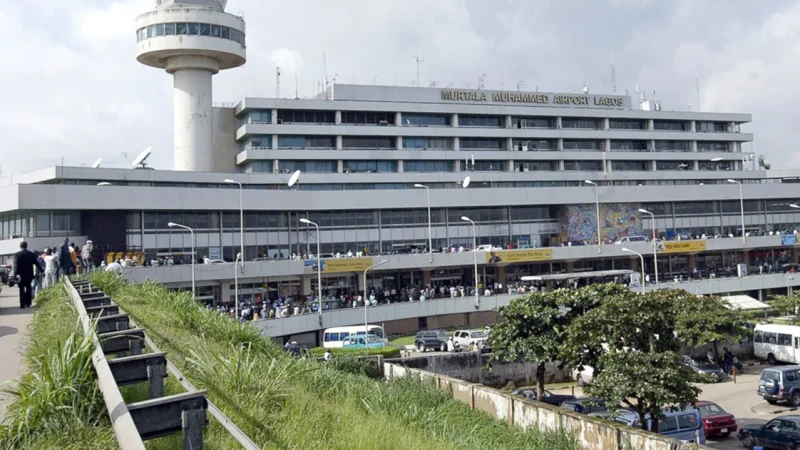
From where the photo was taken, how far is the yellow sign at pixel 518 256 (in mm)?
52969

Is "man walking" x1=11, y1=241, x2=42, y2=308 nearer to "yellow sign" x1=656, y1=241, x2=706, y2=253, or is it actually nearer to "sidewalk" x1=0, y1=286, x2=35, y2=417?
"sidewalk" x1=0, y1=286, x2=35, y2=417

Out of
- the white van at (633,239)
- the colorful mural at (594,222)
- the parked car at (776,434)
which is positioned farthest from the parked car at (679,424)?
the colorful mural at (594,222)

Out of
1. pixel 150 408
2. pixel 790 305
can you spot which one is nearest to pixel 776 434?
pixel 150 408

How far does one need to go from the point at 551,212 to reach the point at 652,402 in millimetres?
46633

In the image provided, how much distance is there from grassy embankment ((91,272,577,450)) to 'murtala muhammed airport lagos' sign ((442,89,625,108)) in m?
52.4

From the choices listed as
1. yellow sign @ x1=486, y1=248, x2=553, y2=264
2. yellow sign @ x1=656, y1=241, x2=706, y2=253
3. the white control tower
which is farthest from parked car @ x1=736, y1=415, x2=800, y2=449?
the white control tower

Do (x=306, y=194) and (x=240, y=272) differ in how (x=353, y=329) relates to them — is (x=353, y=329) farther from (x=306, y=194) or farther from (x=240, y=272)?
(x=306, y=194)

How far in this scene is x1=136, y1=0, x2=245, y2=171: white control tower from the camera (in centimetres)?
5075

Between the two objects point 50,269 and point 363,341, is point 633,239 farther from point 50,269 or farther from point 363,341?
point 50,269

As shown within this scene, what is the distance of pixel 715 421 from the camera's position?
72.2ft

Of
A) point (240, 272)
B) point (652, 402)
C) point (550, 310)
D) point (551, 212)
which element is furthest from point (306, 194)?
point (652, 402)

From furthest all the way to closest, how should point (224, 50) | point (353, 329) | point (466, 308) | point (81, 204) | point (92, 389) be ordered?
point (224, 50) < point (466, 308) < point (81, 204) < point (353, 329) < point (92, 389)

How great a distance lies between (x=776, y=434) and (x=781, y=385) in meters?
7.54

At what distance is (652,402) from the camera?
17.6m
